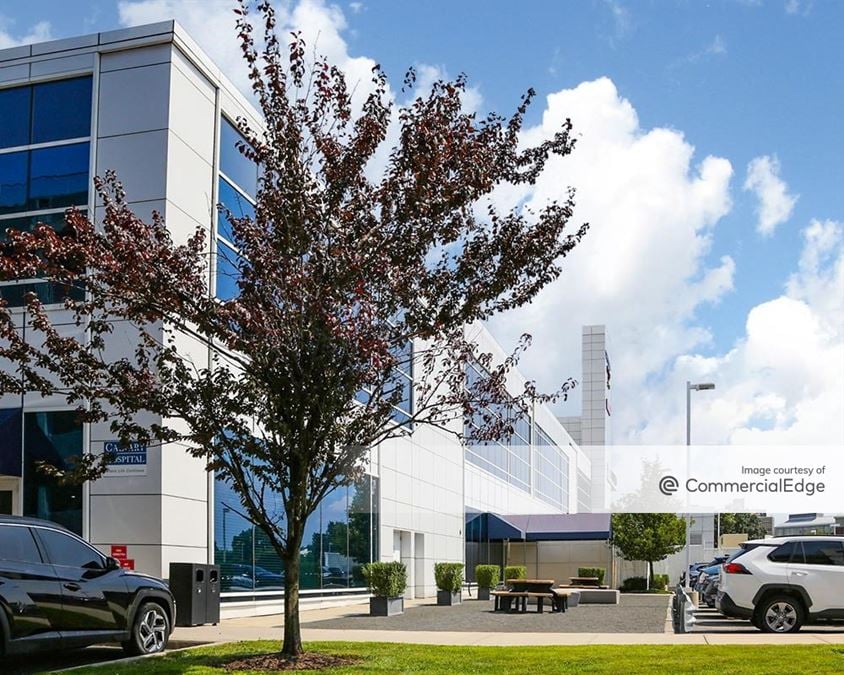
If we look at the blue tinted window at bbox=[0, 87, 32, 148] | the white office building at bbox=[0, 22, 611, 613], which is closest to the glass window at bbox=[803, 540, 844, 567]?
the white office building at bbox=[0, 22, 611, 613]

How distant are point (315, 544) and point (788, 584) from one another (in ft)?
42.9

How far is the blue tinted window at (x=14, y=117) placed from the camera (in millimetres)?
21703

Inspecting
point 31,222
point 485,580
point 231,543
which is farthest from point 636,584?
point 31,222

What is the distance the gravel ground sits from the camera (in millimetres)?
20875

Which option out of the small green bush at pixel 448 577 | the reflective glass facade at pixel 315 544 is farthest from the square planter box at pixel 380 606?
the small green bush at pixel 448 577

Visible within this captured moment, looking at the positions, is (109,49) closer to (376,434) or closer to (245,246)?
(245,246)

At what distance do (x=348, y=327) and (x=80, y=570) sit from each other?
4.65 meters

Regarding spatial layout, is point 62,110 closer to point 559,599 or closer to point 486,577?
point 559,599

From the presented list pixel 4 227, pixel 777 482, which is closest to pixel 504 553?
pixel 777 482

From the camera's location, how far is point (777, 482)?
50594mm

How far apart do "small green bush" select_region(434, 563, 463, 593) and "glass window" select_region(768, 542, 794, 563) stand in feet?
49.4

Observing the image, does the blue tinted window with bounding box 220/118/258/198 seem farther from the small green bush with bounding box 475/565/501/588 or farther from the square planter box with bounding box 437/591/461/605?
Answer: the small green bush with bounding box 475/565/501/588

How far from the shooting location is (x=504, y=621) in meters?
23.5

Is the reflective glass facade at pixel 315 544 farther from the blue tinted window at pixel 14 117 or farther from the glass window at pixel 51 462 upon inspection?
the blue tinted window at pixel 14 117
